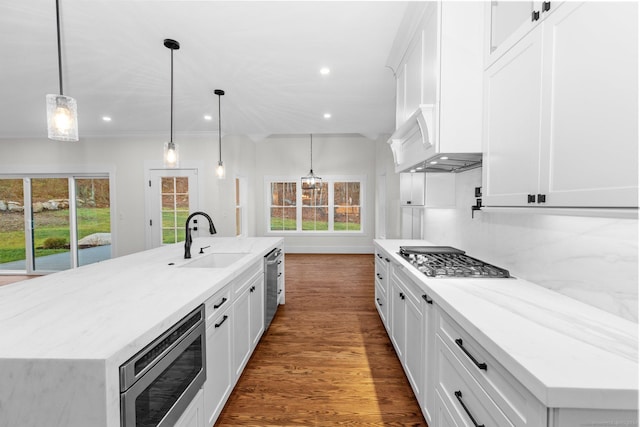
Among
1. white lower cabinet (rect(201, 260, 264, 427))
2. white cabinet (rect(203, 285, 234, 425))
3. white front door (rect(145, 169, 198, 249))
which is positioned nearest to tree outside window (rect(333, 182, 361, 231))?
→ white front door (rect(145, 169, 198, 249))

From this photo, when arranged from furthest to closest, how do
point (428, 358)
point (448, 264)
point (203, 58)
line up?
1. point (203, 58)
2. point (448, 264)
3. point (428, 358)

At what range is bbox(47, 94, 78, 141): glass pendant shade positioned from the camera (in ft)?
5.58

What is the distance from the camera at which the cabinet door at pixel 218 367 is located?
1.59 meters

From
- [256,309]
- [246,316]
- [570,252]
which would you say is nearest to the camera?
[570,252]

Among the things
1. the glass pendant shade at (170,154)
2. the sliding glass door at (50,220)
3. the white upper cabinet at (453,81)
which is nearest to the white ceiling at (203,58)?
the white upper cabinet at (453,81)

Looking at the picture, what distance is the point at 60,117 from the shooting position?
5.59ft

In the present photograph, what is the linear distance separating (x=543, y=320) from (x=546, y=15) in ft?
4.09

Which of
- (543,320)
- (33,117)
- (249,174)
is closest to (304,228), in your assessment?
(249,174)

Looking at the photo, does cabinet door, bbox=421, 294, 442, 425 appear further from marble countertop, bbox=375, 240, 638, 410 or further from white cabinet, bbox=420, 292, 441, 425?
marble countertop, bbox=375, 240, 638, 410

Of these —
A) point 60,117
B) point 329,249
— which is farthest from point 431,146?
point 329,249

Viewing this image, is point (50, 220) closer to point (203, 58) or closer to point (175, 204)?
point (175, 204)

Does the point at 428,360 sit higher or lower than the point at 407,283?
lower

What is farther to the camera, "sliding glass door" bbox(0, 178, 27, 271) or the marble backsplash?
"sliding glass door" bbox(0, 178, 27, 271)

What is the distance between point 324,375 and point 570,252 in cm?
189
